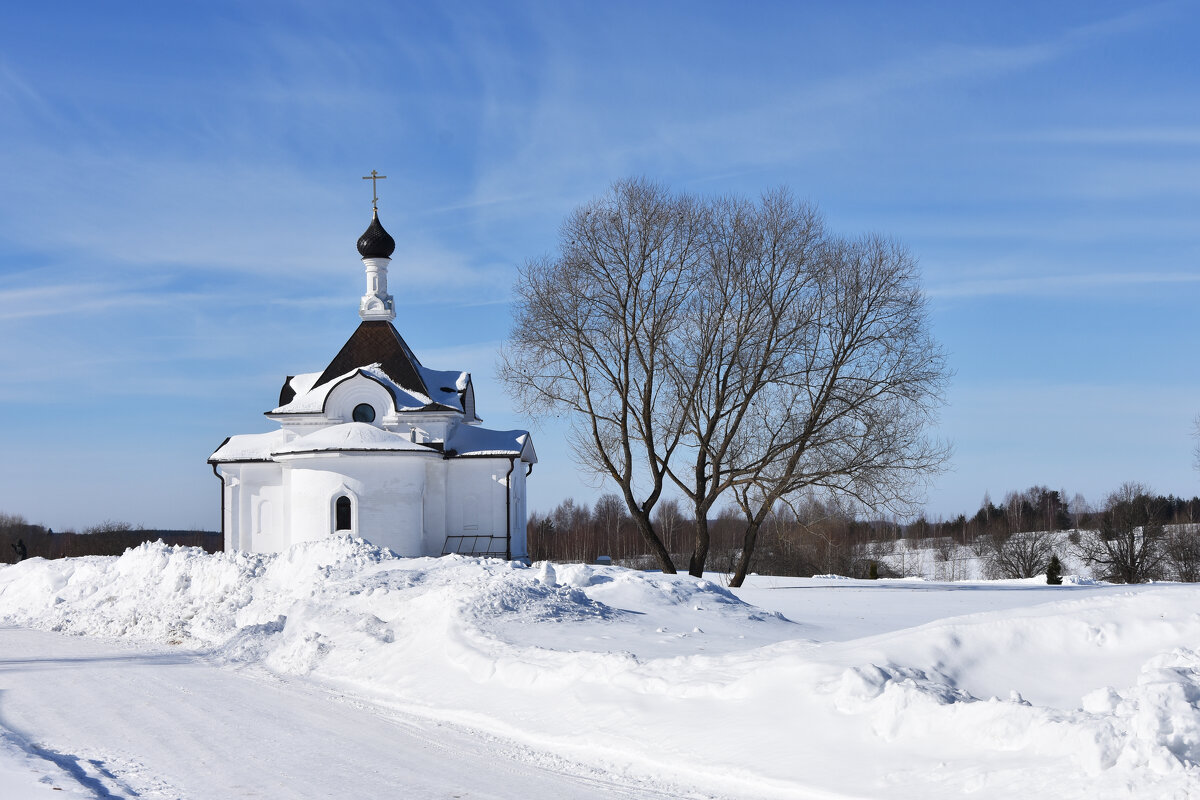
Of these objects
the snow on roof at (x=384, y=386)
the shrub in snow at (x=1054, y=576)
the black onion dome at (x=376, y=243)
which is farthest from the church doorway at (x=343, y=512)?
the shrub in snow at (x=1054, y=576)

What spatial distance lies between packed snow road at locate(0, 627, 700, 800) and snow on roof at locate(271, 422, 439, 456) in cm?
1497

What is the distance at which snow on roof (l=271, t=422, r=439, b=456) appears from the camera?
2545 centimetres

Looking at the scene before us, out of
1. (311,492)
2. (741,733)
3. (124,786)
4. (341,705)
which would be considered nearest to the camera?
(124,786)

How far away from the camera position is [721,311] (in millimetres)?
23391

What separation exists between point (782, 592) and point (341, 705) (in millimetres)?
15155

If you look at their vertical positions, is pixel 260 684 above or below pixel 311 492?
below

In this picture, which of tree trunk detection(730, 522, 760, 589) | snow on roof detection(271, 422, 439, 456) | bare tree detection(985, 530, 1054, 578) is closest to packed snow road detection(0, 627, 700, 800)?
snow on roof detection(271, 422, 439, 456)

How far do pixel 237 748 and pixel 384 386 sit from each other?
20904mm

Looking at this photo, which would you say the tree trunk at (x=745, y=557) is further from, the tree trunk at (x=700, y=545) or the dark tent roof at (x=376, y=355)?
the dark tent roof at (x=376, y=355)

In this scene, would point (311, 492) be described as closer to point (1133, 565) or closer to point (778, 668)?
point (778, 668)

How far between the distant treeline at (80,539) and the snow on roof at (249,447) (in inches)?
785

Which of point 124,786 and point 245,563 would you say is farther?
point 245,563

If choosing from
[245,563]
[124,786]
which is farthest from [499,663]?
[245,563]

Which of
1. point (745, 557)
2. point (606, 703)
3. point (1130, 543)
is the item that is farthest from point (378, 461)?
point (1130, 543)
